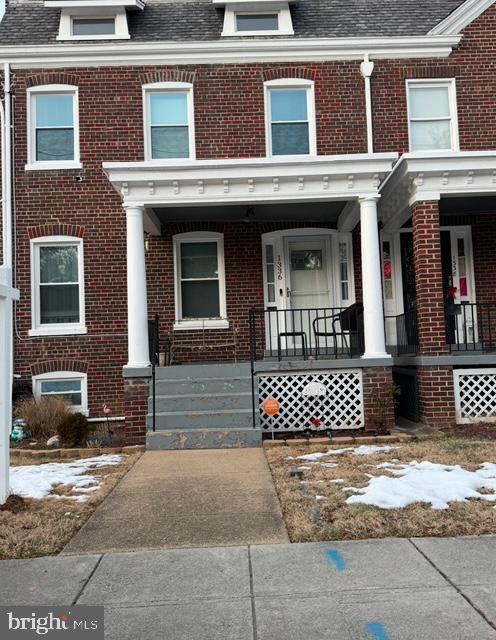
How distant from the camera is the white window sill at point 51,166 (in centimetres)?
1123

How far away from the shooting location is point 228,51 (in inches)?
450

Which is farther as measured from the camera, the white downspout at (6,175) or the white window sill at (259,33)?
the white window sill at (259,33)

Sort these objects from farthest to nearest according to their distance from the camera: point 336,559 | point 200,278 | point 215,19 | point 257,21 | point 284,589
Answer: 1. point 215,19
2. point 257,21
3. point 200,278
4. point 336,559
5. point 284,589

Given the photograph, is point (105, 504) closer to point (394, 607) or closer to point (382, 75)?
point (394, 607)

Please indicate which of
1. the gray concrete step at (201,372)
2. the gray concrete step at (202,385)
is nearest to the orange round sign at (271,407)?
the gray concrete step at (202,385)

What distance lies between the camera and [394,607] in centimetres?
310

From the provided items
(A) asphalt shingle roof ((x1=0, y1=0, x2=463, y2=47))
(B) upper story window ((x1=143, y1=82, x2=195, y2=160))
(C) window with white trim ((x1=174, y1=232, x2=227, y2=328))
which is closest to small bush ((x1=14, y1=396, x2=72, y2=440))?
(C) window with white trim ((x1=174, y1=232, x2=227, y2=328))

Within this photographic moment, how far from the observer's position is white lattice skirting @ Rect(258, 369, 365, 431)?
888 cm

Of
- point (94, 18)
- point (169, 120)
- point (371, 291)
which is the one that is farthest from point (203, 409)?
point (94, 18)

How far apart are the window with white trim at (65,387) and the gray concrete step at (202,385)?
2709 millimetres

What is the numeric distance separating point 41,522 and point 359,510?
2.56m

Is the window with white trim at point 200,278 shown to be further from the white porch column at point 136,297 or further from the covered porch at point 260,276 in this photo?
the white porch column at point 136,297

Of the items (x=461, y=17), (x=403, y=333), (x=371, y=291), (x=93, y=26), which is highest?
(x=93, y=26)

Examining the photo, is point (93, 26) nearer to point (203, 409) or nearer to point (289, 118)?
point (289, 118)
